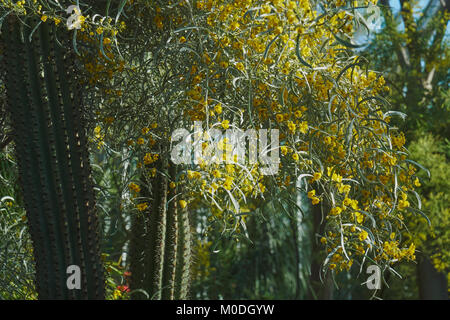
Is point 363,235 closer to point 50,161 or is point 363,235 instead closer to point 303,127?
point 303,127

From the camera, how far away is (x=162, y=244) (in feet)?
6.11

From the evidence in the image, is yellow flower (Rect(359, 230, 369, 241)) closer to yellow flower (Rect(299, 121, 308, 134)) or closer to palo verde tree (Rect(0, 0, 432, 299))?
palo verde tree (Rect(0, 0, 432, 299))

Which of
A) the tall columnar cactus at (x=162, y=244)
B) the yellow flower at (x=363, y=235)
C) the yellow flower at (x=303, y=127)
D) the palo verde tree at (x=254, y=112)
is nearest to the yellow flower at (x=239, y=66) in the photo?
the palo verde tree at (x=254, y=112)

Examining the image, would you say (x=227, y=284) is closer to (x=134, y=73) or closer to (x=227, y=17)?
(x=134, y=73)

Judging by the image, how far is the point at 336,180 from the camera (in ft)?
5.11

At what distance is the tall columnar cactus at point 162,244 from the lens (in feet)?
6.09

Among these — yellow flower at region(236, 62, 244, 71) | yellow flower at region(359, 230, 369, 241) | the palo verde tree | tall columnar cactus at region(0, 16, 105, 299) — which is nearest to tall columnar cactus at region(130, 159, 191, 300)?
the palo verde tree

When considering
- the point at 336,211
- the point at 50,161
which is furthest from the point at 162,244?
the point at 336,211

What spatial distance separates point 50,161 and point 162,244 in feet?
1.71

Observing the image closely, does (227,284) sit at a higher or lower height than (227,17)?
lower
